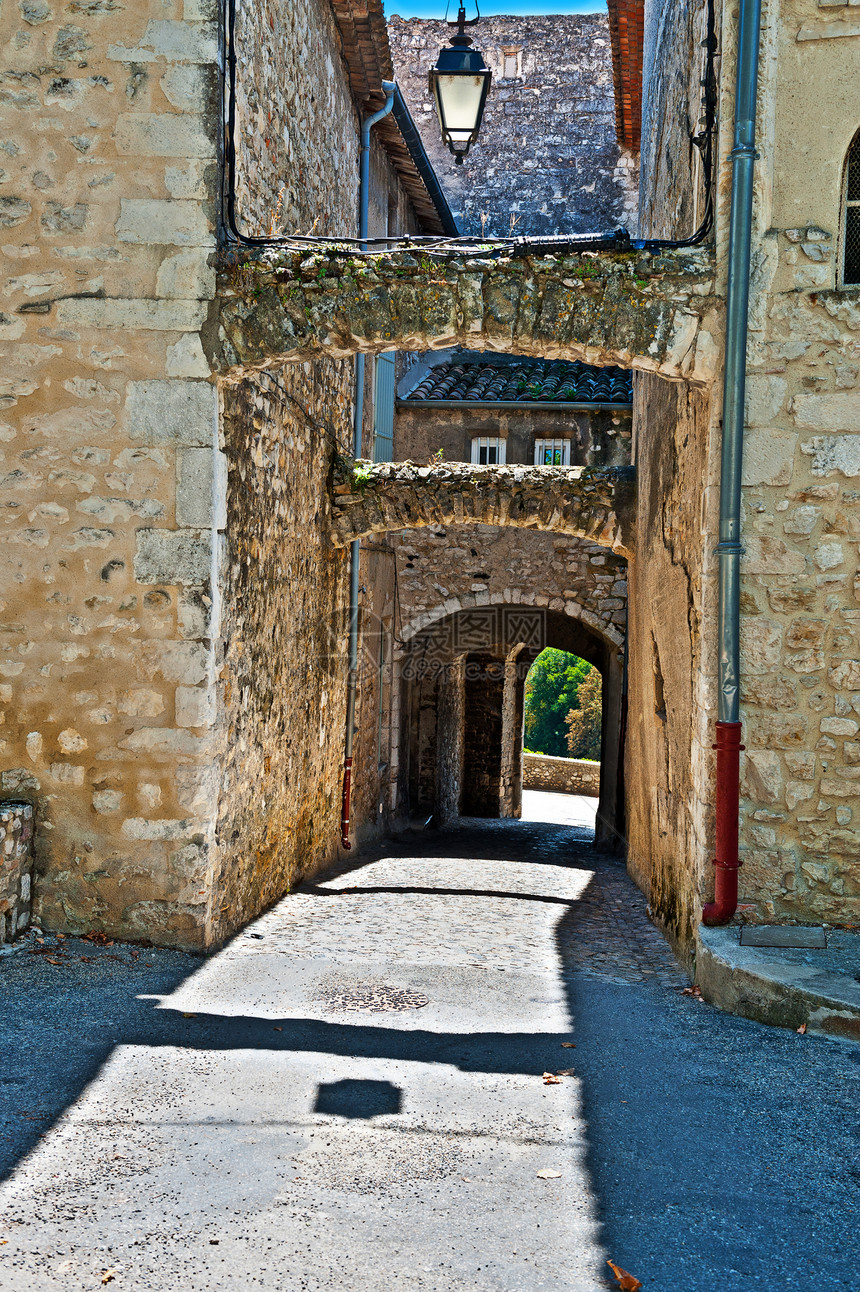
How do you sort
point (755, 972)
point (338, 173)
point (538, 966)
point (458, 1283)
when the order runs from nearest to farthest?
point (458, 1283) → point (755, 972) → point (538, 966) → point (338, 173)

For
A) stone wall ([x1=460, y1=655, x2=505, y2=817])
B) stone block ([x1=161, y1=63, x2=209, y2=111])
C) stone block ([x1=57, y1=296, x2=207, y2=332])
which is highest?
stone block ([x1=161, y1=63, x2=209, y2=111])

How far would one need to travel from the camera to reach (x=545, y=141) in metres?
14.9

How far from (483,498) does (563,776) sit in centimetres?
1610

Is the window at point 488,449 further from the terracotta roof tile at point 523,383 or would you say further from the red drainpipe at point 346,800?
the red drainpipe at point 346,800

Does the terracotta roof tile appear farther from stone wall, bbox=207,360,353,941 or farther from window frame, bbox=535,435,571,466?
stone wall, bbox=207,360,353,941

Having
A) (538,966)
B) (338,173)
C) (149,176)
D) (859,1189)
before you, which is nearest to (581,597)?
(338,173)

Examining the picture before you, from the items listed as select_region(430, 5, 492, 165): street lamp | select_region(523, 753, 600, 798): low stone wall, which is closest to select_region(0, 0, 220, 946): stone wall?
select_region(430, 5, 492, 165): street lamp

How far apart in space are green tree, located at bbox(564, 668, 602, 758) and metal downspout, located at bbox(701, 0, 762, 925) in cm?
3013

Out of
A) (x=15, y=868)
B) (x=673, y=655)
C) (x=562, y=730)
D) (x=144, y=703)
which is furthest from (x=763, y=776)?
(x=562, y=730)

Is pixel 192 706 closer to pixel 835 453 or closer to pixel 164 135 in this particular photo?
pixel 164 135

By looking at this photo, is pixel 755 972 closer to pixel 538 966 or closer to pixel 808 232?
pixel 538 966

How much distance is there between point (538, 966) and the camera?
17.8ft

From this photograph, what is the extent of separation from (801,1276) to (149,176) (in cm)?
494

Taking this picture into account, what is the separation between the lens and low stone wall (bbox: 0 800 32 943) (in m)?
4.82
